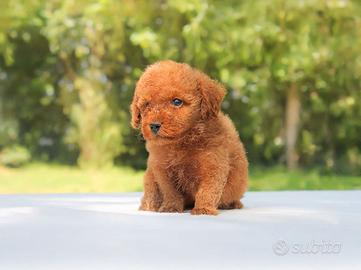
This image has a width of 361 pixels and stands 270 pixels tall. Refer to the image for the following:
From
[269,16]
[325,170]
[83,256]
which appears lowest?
[325,170]

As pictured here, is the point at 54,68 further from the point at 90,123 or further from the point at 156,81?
the point at 156,81

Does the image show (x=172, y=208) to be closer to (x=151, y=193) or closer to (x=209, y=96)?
(x=151, y=193)

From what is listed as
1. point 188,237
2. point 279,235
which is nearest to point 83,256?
point 188,237

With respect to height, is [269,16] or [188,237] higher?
[269,16]

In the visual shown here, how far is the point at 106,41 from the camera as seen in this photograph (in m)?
9.91

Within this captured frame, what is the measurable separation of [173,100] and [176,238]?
0.78 m

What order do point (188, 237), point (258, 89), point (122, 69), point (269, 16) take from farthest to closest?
point (122, 69) < point (258, 89) < point (269, 16) < point (188, 237)

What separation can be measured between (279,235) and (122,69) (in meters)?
7.71

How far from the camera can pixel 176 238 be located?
2.66 meters

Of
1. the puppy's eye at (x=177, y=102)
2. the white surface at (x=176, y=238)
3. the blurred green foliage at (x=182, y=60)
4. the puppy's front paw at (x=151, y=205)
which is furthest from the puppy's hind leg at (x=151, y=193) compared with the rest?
the blurred green foliage at (x=182, y=60)

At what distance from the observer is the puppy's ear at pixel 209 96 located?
3.20 m

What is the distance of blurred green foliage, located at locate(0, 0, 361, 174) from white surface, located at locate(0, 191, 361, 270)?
558 cm

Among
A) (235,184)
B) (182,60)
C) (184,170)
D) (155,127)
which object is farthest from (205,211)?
(182,60)

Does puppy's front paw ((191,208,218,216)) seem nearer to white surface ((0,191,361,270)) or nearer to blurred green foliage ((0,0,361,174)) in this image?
white surface ((0,191,361,270))
